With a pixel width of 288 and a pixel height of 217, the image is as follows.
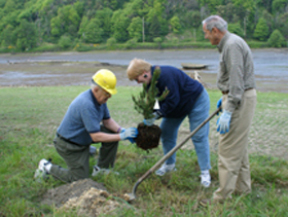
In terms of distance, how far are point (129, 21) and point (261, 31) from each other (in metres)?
30.2

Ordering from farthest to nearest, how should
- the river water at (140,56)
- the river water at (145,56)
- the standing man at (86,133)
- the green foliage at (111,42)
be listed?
the green foliage at (111,42) → the river water at (140,56) → the river water at (145,56) → the standing man at (86,133)

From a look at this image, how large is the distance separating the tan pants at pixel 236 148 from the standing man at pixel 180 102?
0.48 metres

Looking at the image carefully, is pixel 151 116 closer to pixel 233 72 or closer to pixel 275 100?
pixel 233 72

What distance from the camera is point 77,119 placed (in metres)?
3.51

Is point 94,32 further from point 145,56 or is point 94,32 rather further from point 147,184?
point 147,184

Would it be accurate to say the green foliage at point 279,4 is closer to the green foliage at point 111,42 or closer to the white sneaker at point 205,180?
the green foliage at point 111,42

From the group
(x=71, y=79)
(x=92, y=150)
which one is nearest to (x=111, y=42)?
(x=71, y=79)

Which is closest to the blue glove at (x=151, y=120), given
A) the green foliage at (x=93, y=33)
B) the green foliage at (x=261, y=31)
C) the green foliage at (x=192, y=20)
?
the green foliage at (x=261, y=31)

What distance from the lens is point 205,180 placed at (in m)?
3.55

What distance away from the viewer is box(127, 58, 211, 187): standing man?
3334 millimetres

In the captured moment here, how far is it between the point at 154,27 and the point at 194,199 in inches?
2494

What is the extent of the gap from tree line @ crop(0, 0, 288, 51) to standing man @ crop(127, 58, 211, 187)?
168ft

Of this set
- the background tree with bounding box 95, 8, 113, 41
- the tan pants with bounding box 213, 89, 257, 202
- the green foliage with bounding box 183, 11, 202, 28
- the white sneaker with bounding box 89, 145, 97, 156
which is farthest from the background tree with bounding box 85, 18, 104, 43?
the tan pants with bounding box 213, 89, 257, 202

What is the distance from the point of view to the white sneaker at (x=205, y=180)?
11.6 ft
